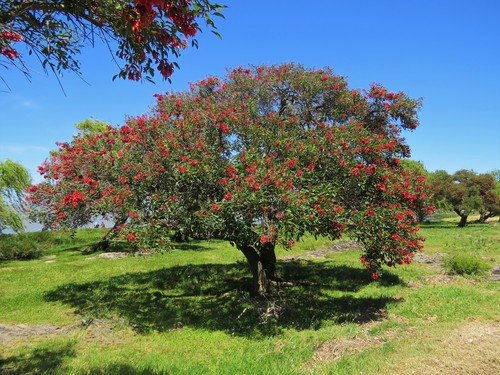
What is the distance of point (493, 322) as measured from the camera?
10.6m

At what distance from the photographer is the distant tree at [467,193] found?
57344 millimetres

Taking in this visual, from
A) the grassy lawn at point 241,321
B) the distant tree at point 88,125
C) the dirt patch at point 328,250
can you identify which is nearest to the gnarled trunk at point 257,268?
the grassy lawn at point 241,321

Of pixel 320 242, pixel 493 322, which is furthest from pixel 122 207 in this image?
pixel 320 242

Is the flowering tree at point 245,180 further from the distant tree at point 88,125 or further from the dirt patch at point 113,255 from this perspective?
the distant tree at point 88,125

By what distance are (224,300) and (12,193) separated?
71.1 ft

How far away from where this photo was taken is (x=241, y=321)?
522 inches

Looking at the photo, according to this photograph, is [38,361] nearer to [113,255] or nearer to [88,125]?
[113,255]

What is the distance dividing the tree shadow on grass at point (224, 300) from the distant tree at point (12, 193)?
43.6 feet

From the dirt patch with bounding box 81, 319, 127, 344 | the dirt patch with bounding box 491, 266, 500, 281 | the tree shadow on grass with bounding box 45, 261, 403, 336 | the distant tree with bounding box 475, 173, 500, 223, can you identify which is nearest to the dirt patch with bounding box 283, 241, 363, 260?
the tree shadow on grass with bounding box 45, 261, 403, 336

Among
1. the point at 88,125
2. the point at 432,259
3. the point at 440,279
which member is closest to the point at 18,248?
the point at 88,125

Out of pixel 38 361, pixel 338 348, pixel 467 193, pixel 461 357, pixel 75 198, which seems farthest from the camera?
pixel 467 193

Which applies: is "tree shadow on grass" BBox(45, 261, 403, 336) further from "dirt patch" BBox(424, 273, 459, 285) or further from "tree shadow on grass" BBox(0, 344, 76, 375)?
"tree shadow on grass" BBox(0, 344, 76, 375)

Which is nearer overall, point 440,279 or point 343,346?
point 343,346

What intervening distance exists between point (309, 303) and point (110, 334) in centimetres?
689
